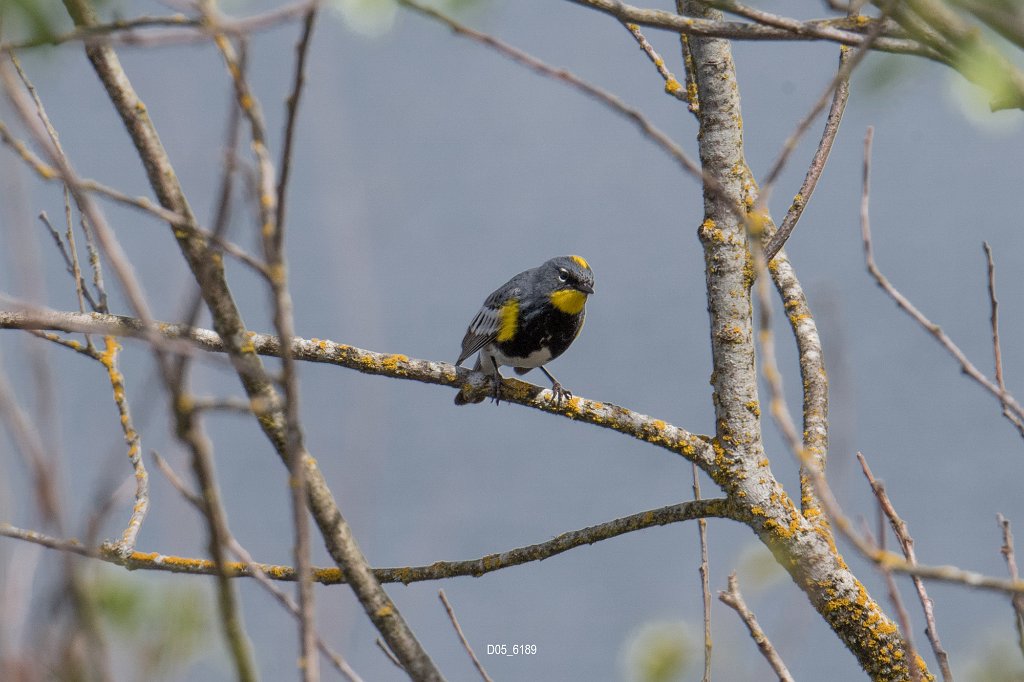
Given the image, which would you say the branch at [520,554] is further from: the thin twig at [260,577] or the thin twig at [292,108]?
the thin twig at [292,108]

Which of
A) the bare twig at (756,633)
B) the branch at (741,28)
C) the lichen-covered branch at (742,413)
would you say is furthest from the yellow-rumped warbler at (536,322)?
the branch at (741,28)

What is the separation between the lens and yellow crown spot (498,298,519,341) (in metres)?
4.76

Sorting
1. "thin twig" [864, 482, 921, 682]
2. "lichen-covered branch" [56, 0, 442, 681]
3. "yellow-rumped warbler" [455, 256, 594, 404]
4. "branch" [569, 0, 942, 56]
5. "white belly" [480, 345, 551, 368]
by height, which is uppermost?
"yellow-rumped warbler" [455, 256, 594, 404]

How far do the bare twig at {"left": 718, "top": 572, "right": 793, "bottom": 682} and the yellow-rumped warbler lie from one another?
9.18 feet

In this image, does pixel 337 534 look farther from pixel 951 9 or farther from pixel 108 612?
pixel 951 9

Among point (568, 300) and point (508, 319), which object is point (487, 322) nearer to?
point (508, 319)

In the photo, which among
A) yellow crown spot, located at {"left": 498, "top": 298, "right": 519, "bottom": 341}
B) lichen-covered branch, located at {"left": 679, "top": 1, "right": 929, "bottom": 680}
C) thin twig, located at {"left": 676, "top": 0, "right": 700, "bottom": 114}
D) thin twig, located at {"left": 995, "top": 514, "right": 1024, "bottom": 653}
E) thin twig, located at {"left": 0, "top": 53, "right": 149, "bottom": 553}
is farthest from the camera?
yellow crown spot, located at {"left": 498, "top": 298, "right": 519, "bottom": 341}

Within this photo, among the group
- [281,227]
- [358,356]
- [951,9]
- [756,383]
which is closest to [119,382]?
[358,356]

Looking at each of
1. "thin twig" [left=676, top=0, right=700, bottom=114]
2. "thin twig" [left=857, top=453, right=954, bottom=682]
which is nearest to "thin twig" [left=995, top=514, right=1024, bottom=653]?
"thin twig" [left=857, top=453, right=954, bottom=682]

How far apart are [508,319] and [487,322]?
198mm

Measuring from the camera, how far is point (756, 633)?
193 cm

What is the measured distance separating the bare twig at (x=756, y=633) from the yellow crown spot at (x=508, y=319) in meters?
2.84

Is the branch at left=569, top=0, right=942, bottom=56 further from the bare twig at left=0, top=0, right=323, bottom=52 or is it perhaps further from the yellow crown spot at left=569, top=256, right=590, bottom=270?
the yellow crown spot at left=569, top=256, right=590, bottom=270

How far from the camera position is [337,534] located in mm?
1519
